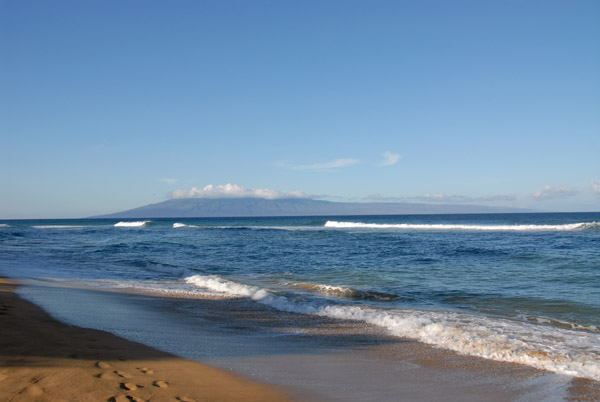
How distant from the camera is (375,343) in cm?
694

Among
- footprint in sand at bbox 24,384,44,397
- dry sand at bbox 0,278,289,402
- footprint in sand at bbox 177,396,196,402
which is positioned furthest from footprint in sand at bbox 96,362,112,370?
footprint in sand at bbox 177,396,196,402

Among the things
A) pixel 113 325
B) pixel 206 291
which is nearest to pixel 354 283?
pixel 206 291

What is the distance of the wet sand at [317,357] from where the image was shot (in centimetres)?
482

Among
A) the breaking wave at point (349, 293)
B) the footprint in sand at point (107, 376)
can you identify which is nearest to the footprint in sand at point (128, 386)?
the footprint in sand at point (107, 376)

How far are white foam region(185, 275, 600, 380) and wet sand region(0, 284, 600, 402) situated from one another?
13.0 inches

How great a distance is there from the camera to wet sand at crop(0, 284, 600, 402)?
482 centimetres

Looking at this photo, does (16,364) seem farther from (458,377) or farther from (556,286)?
(556,286)

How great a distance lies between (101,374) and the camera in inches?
187

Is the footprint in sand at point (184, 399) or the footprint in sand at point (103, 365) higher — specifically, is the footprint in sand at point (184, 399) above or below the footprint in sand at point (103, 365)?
below

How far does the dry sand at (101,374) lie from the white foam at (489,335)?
3512 millimetres

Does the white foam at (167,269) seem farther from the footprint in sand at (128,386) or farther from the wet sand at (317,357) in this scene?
the footprint in sand at (128,386)

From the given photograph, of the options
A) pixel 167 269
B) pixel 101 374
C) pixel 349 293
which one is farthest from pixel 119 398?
pixel 167 269

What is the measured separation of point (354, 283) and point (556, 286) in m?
5.67

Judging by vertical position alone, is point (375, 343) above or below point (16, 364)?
below
